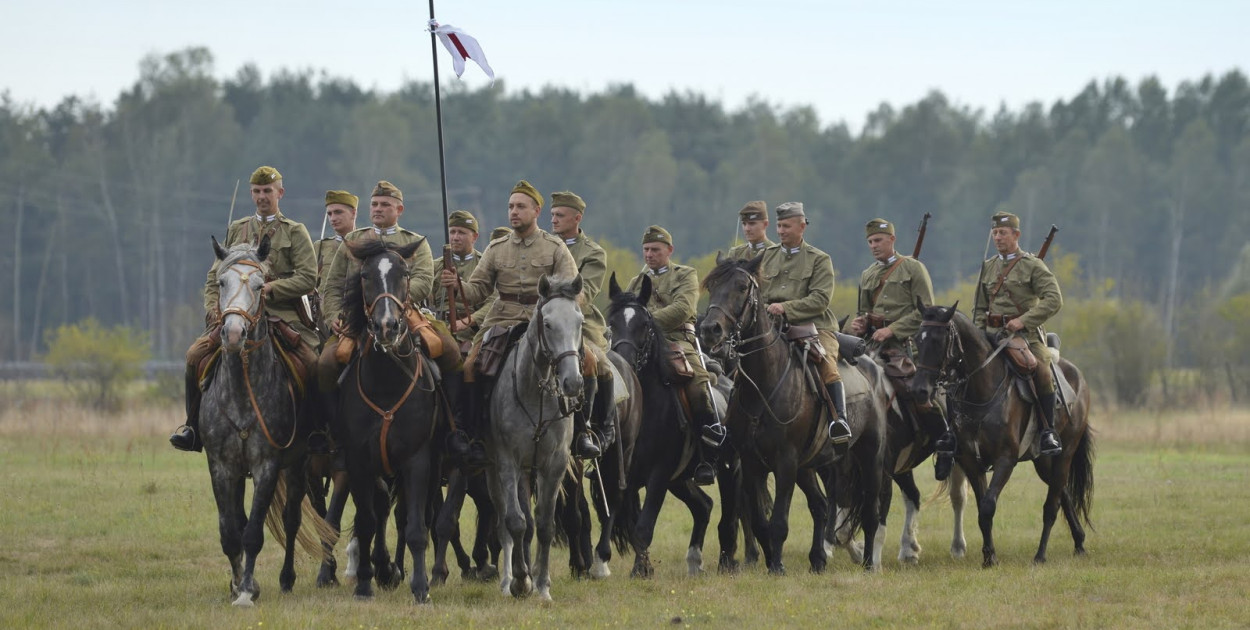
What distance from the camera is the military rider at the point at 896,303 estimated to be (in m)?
15.2

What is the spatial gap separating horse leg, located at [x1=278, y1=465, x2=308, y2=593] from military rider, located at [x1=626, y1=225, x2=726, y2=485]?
3.42 metres

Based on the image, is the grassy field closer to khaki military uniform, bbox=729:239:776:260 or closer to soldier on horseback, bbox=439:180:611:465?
soldier on horseback, bbox=439:180:611:465

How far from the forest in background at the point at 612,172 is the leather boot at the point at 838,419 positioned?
44.1 metres

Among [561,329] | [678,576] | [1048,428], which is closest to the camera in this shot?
[561,329]

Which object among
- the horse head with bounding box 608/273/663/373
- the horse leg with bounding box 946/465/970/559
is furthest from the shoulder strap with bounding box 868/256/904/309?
the horse head with bounding box 608/273/663/373

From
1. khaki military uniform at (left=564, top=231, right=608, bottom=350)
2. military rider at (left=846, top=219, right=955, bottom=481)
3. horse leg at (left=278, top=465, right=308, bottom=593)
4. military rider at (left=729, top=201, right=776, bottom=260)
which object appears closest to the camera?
horse leg at (left=278, top=465, right=308, bottom=593)

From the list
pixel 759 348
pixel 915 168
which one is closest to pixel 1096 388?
pixel 759 348

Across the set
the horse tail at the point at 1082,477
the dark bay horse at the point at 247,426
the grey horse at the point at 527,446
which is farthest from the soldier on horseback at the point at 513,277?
the horse tail at the point at 1082,477

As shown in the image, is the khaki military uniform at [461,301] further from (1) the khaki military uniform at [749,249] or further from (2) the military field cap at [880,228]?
(2) the military field cap at [880,228]

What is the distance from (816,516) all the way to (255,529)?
505 centimetres

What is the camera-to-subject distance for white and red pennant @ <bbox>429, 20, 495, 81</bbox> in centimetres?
1407

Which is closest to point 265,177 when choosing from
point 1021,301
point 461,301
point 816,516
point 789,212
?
point 461,301

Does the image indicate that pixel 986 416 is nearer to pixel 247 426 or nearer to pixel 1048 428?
pixel 1048 428

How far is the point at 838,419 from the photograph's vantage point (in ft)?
45.0
